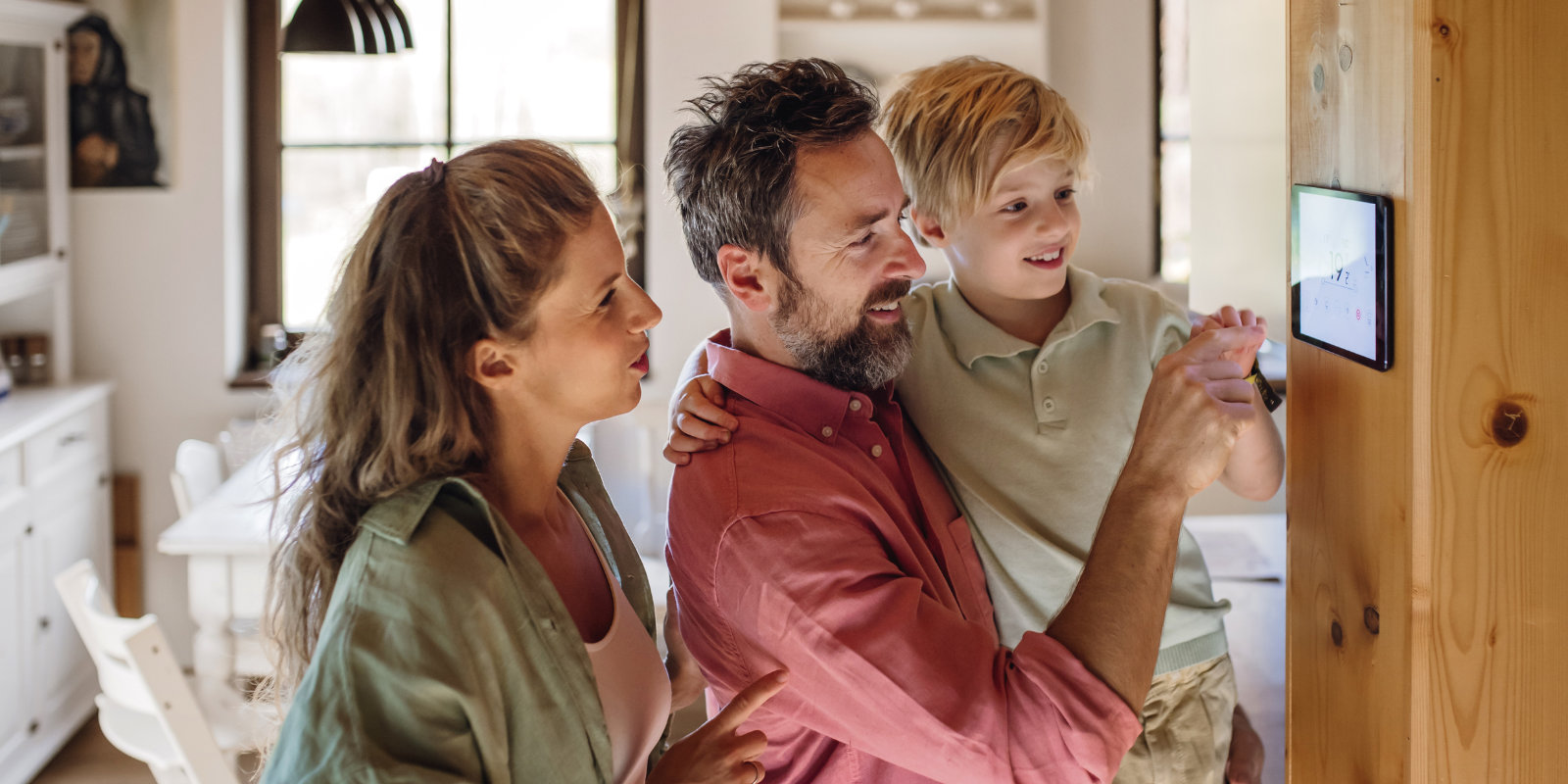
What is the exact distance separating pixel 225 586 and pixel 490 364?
A: 205 cm

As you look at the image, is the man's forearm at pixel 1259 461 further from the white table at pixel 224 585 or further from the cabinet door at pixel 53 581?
the cabinet door at pixel 53 581

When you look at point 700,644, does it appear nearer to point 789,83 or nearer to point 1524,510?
point 789,83

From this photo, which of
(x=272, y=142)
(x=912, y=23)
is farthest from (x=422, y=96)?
(x=912, y=23)

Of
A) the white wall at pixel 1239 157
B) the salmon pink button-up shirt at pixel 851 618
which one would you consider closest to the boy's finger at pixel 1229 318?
the salmon pink button-up shirt at pixel 851 618

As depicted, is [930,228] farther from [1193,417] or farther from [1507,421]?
[1507,421]

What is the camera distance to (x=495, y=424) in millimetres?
1168

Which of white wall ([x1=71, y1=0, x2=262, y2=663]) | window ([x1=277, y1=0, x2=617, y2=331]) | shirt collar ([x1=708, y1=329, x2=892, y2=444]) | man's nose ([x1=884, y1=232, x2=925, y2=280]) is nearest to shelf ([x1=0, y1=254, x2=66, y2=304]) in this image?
white wall ([x1=71, y1=0, x2=262, y2=663])

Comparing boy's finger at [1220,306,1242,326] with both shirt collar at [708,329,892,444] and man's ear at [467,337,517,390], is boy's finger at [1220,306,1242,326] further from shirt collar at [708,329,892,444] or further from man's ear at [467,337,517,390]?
man's ear at [467,337,517,390]

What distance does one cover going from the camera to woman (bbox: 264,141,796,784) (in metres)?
0.94

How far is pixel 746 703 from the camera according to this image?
3.67 ft

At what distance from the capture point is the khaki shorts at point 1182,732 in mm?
1476

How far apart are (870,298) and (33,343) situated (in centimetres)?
330

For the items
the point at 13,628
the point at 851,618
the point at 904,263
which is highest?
the point at 904,263

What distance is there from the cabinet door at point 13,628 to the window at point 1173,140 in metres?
3.34
